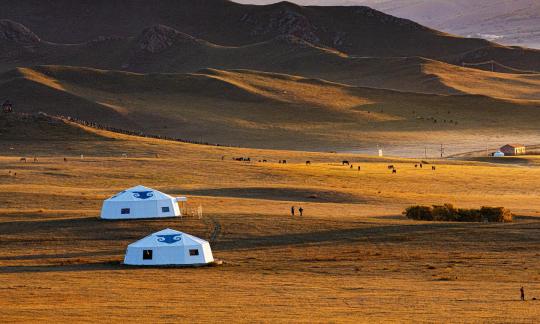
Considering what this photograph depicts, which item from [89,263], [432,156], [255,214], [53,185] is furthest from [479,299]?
[432,156]

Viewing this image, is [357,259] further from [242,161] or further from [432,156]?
[432,156]

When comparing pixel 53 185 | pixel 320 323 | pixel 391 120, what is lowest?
pixel 320 323

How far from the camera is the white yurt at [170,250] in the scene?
5769cm

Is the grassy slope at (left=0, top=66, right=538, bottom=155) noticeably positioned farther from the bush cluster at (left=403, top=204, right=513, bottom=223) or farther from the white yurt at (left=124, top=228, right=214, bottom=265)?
the white yurt at (left=124, top=228, right=214, bottom=265)

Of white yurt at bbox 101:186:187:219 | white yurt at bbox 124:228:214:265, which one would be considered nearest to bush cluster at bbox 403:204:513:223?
white yurt at bbox 101:186:187:219

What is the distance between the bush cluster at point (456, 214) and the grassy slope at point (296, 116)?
70.8 meters

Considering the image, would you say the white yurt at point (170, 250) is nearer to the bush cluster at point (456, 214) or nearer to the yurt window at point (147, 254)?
the yurt window at point (147, 254)

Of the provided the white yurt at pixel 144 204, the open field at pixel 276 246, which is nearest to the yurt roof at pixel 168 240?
the open field at pixel 276 246

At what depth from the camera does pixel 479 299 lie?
46312mm

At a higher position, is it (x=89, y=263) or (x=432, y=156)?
(x=432, y=156)

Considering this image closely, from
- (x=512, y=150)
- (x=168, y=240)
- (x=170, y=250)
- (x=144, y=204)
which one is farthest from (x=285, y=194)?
(x=512, y=150)

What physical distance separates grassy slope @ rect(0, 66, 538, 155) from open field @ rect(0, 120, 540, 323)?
46099 mm

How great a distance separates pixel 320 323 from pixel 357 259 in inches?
734

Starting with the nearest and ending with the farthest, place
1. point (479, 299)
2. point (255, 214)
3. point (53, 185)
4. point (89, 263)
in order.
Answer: point (479, 299) → point (89, 263) → point (255, 214) → point (53, 185)
